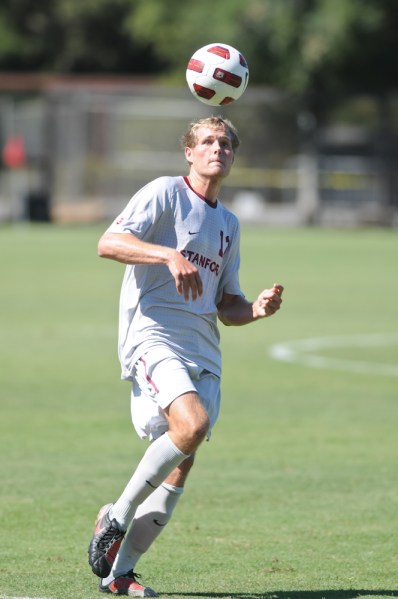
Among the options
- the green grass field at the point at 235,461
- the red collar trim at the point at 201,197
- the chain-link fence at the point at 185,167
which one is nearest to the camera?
the red collar trim at the point at 201,197

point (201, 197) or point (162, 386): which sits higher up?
point (201, 197)

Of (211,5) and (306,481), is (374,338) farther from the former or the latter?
(211,5)

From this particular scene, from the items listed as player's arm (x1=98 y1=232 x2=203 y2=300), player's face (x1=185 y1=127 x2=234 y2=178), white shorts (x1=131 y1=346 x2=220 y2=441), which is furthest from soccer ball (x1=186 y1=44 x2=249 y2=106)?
white shorts (x1=131 y1=346 x2=220 y2=441)

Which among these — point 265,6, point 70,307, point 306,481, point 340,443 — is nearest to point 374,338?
point 70,307

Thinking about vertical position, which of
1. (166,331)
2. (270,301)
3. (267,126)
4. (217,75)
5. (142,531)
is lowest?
(267,126)

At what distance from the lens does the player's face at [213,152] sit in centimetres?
685

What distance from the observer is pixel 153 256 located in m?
6.39

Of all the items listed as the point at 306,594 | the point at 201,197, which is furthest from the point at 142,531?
the point at 201,197

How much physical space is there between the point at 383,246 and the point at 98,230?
10.00 metres

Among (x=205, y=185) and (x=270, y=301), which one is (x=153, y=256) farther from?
(x=270, y=301)

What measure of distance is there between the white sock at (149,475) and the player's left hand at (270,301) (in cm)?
97

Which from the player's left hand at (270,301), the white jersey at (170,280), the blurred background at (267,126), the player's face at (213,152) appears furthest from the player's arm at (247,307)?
the blurred background at (267,126)

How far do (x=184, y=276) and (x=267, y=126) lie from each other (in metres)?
40.0

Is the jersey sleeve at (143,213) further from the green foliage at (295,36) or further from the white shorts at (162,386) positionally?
the green foliage at (295,36)
